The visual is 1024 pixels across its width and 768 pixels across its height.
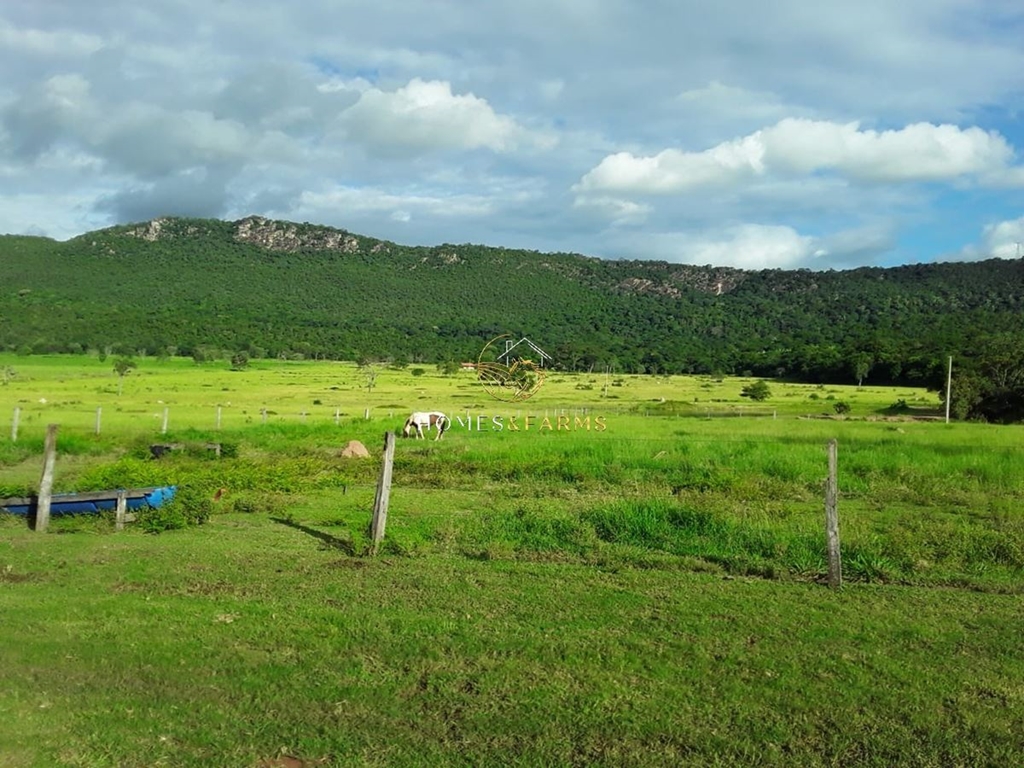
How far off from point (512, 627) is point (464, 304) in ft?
373

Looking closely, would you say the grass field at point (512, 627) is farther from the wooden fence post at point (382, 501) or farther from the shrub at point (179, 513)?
the wooden fence post at point (382, 501)

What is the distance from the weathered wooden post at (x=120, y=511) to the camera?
12.7 m

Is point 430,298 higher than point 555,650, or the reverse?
point 430,298

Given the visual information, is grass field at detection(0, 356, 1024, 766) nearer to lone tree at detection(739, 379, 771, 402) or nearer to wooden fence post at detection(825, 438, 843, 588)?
wooden fence post at detection(825, 438, 843, 588)

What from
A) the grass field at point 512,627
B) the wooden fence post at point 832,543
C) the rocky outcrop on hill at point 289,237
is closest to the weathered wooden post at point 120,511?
the grass field at point 512,627

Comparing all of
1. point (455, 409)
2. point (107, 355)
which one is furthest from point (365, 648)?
point (107, 355)

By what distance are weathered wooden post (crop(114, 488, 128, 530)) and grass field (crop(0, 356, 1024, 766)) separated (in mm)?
245

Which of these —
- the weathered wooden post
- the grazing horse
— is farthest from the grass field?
the grazing horse

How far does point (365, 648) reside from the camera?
23.3ft

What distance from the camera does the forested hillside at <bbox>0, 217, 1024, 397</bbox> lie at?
304 ft

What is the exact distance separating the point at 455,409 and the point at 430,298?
252 ft

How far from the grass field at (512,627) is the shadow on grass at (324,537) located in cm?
8

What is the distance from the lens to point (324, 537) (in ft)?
40.9

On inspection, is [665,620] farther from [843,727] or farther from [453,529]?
[453,529]
